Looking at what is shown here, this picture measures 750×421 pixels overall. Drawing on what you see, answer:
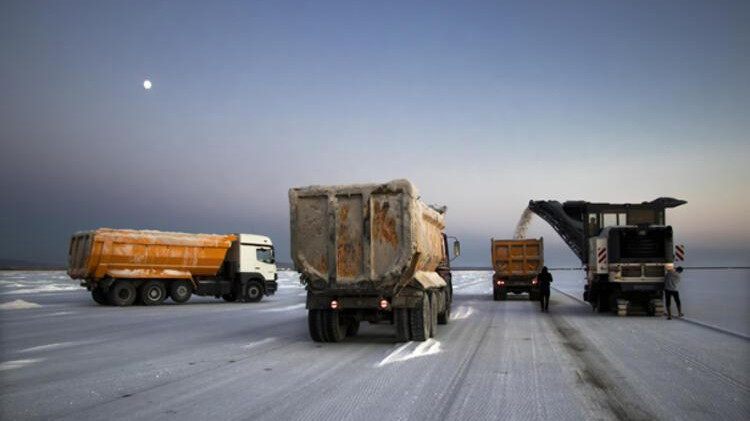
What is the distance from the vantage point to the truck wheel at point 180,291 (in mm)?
25812

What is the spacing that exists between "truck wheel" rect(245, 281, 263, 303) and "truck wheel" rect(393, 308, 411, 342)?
16586 millimetres

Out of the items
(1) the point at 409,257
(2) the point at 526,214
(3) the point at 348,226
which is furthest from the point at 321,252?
(2) the point at 526,214

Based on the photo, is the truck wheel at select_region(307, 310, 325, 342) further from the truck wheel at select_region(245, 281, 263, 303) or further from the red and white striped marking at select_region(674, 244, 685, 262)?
the truck wheel at select_region(245, 281, 263, 303)

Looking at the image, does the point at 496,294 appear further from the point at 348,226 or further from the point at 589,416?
the point at 589,416

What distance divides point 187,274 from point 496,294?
44.9 feet

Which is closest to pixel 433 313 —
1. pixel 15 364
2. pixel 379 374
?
pixel 379 374

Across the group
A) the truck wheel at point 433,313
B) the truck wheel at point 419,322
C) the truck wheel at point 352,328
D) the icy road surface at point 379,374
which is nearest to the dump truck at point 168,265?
the icy road surface at point 379,374

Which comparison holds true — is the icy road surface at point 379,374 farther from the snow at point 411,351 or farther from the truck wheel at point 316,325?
the truck wheel at point 316,325

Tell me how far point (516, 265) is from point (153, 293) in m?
16.0

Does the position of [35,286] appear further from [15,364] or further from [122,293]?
[15,364]

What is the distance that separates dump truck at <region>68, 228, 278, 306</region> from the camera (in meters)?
23.9

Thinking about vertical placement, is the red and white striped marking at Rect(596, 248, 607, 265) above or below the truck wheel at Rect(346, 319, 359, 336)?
above

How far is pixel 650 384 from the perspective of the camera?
297 inches

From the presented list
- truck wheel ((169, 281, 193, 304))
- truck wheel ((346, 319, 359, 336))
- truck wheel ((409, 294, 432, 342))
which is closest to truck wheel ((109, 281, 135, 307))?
truck wheel ((169, 281, 193, 304))
